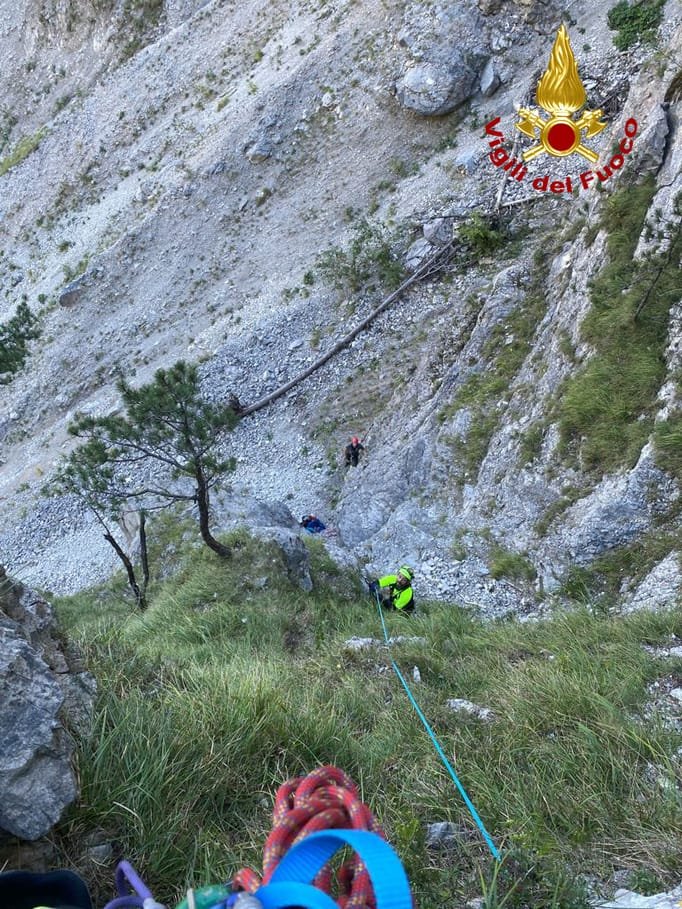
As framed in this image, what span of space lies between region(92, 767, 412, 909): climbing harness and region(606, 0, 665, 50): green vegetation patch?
22.5 metres

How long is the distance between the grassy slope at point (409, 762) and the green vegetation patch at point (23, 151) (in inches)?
1504

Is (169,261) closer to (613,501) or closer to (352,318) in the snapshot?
(352,318)

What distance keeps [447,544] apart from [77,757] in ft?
31.4

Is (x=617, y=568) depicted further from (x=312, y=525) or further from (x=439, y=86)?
(x=439, y=86)

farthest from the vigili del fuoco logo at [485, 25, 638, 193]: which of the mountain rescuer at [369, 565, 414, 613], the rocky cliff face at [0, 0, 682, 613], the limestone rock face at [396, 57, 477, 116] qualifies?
the mountain rescuer at [369, 565, 414, 613]

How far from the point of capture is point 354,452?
16.2 m

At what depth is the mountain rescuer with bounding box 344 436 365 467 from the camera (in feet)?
53.2

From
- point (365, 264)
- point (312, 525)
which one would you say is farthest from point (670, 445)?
point (365, 264)

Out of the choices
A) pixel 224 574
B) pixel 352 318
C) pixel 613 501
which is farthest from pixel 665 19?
pixel 224 574

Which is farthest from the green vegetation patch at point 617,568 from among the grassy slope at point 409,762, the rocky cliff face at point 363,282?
the grassy slope at point 409,762

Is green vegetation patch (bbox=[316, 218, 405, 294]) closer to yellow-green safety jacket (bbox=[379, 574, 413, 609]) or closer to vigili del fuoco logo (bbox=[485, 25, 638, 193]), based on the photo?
vigili del fuoco logo (bbox=[485, 25, 638, 193])

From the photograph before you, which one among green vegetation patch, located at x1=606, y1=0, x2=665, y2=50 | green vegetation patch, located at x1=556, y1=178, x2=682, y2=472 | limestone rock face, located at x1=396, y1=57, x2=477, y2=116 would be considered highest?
limestone rock face, located at x1=396, y1=57, x2=477, y2=116

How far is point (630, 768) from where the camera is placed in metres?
2.45

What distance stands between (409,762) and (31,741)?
5.59 feet
